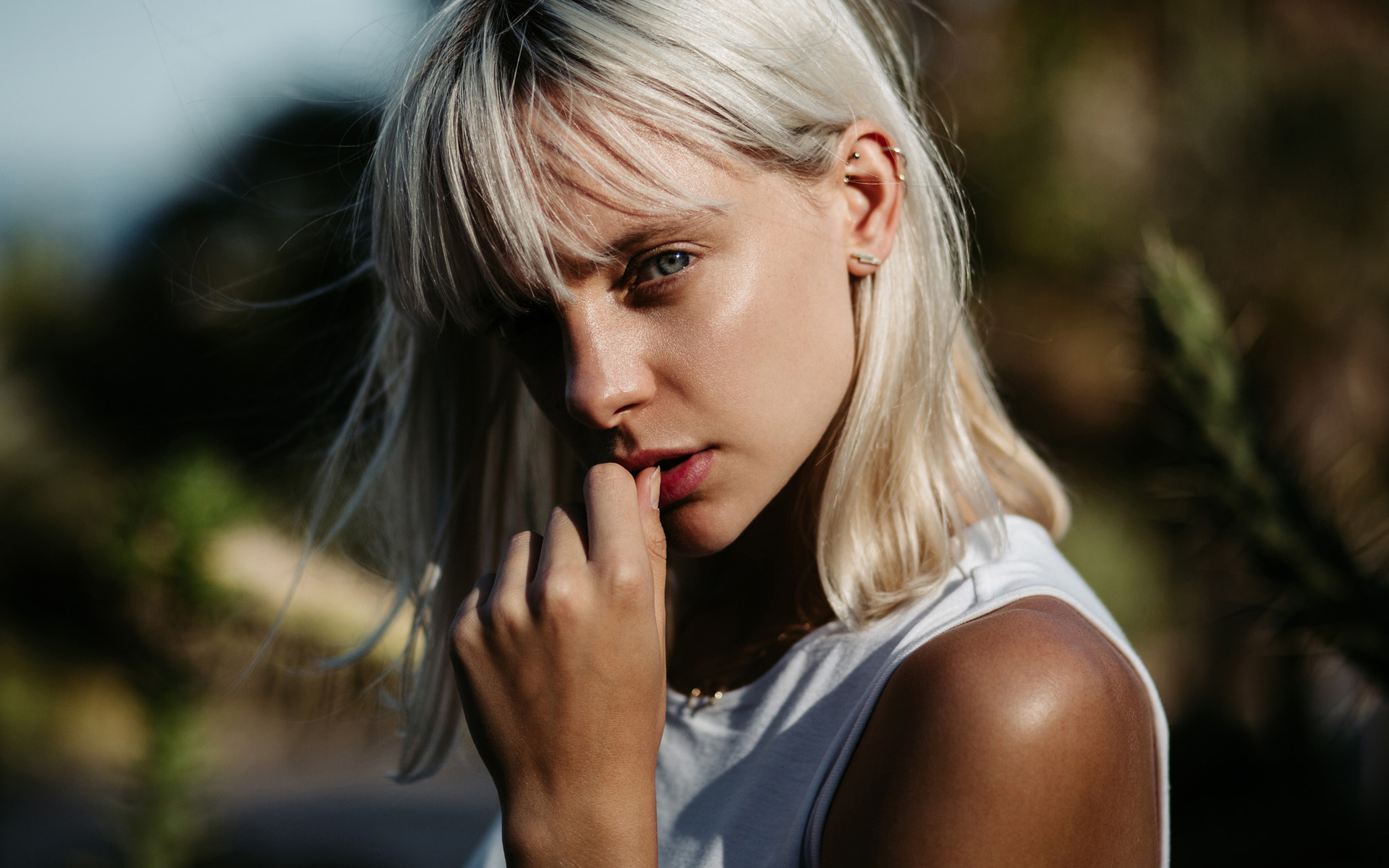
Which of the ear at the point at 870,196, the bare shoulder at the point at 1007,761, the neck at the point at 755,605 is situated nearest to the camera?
the bare shoulder at the point at 1007,761

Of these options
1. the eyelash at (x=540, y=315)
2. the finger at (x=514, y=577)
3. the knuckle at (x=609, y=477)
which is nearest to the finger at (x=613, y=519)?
the knuckle at (x=609, y=477)

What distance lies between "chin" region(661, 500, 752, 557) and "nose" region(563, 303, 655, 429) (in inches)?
7.6

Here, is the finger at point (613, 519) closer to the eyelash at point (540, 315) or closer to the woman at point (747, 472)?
the woman at point (747, 472)

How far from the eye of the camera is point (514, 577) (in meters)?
1.51

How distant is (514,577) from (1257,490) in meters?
2.36

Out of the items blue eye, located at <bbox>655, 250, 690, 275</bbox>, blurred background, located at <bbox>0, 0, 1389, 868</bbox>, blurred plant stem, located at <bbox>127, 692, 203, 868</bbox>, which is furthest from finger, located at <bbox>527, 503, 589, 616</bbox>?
blurred background, located at <bbox>0, 0, 1389, 868</bbox>

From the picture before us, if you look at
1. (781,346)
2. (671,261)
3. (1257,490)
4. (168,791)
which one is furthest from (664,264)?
(168,791)

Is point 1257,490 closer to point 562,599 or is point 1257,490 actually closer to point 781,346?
point 781,346

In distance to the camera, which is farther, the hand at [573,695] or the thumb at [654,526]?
the thumb at [654,526]

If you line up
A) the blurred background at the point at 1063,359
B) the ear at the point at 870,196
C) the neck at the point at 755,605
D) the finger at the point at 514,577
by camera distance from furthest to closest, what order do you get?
the blurred background at the point at 1063,359
the neck at the point at 755,605
the ear at the point at 870,196
the finger at the point at 514,577

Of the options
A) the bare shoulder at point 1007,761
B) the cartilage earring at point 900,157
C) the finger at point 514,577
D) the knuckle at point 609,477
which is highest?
the cartilage earring at point 900,157

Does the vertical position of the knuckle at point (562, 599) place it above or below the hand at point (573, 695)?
above

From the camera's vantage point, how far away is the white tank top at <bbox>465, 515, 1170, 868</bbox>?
143cm

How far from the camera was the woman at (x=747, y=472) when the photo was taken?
50.4 inches
